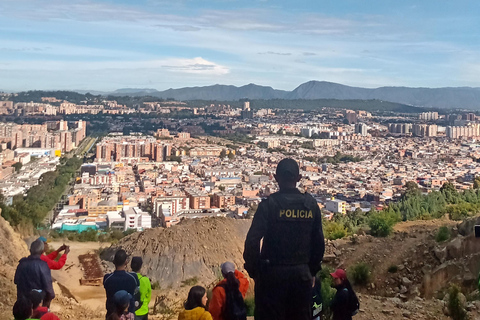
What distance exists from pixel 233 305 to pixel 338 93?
15323cm

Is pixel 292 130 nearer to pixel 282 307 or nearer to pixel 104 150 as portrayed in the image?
pixel 104 150

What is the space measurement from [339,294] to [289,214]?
70 centimetres

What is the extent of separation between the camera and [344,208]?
18.0 m

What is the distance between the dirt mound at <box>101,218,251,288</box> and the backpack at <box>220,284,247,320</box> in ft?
14.2

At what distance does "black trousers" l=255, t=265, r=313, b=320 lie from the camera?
156 cm

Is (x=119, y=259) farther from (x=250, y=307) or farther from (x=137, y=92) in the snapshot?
(x=137, y=92)

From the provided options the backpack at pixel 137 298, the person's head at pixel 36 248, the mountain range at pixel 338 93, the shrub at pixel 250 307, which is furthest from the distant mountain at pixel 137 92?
the backpack at pixel 137 298

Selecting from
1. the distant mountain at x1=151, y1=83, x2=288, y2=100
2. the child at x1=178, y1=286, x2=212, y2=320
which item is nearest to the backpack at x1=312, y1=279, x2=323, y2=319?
the child at x1=178, y1=286, x2=212, y2=320

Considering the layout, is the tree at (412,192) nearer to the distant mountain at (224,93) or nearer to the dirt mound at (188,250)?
the dirt mound at (188,250)

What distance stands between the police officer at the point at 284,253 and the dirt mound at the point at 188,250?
4.54 m

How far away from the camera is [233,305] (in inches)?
69.5

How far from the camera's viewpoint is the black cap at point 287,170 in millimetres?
1627

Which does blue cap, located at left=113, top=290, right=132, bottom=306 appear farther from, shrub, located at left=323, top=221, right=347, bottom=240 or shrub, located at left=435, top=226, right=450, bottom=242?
shrub, located at left=323, top=221, right=347, bottom=240

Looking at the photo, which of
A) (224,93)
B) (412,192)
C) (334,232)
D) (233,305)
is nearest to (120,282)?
(233,305)
